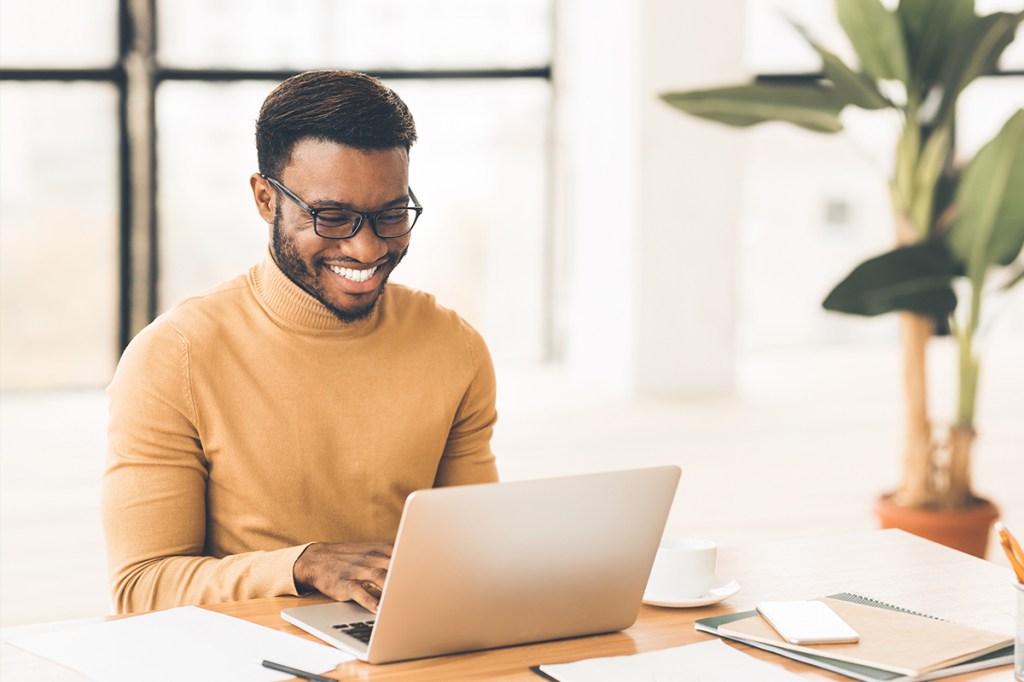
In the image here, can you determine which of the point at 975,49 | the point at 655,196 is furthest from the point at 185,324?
the point at 655,196

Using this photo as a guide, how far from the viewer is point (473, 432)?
2064 mm

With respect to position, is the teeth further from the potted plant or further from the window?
the window

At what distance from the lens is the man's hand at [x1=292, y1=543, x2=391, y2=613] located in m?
1.58

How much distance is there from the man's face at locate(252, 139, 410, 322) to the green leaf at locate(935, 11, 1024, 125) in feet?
5.86

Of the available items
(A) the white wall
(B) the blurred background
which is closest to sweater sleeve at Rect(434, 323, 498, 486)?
(B) the blurred background

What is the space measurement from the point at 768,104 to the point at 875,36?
0.29 m

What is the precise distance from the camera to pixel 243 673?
1.38 metres

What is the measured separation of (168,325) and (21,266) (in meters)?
3.80

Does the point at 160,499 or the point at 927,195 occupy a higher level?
the point at 927,195

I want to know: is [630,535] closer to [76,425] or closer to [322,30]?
[76,425]

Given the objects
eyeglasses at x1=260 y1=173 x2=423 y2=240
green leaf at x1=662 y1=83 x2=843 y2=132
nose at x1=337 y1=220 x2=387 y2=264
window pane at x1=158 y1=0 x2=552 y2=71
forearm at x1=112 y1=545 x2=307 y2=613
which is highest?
window pane at x1=158 y1=0 x2=552 y2=71

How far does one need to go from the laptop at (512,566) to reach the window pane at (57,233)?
4192 mm

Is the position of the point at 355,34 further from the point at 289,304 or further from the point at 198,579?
the point at 198,579

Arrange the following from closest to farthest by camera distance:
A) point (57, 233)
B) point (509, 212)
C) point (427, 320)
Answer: point (427, 320)
point (57, 233)
point (509, 212)
